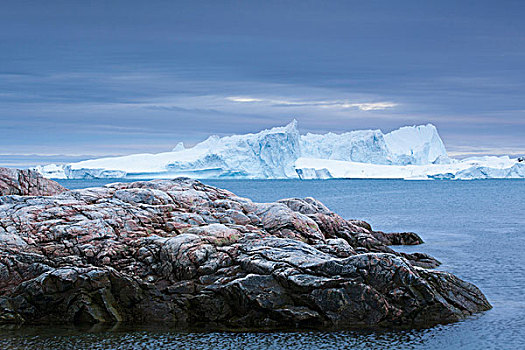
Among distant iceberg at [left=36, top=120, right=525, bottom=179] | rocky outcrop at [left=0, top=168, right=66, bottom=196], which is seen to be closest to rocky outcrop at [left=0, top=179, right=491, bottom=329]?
rocky outcrop at [left=0, top=168, right=66, bottom=196]

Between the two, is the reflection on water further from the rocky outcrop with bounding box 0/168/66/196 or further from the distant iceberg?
the distant iceberg

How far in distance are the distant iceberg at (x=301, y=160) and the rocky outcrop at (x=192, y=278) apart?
283 ft

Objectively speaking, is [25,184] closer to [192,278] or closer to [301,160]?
[192,278]

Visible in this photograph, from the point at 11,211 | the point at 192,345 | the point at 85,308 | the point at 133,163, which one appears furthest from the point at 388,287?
the point at 133,163

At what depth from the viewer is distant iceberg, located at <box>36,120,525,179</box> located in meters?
106

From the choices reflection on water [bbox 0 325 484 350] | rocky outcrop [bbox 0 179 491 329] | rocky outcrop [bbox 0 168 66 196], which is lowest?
reflection on water [bbox 0 325 484 350]

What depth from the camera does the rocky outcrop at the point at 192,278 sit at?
14.8 m

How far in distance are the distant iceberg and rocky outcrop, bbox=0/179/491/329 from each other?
8612 centimetres

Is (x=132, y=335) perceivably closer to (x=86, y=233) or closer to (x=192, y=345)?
(x=192, y=345)

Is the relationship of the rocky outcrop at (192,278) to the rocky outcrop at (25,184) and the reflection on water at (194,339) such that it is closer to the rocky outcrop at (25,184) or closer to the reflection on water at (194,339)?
the reflection on water at (194,339)

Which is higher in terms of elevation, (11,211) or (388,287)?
(11,211)

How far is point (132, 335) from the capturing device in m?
13.9

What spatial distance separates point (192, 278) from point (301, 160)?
9901 centimetres

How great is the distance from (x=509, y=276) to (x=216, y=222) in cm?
1075
